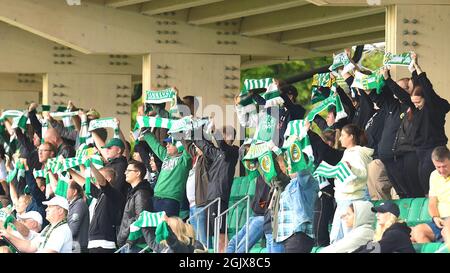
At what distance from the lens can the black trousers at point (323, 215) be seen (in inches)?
623

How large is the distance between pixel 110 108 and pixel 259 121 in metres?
12.3

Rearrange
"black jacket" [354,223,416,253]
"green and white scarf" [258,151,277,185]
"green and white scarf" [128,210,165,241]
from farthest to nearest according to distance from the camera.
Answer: "green and white scarf" [128,210,165,241], "green and white scarf" [258,151,277,185], "black jacket" [354,223,416,253]

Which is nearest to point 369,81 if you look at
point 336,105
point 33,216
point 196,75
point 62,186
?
point 336,105

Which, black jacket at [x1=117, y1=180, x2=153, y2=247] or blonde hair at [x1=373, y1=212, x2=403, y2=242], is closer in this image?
blonde hair at [x1=373, y1=212, x2=403, y2=242]

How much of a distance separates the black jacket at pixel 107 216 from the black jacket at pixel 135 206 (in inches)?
11.1

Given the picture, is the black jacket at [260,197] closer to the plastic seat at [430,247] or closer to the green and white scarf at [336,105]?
the green and white scarf at [336,105]

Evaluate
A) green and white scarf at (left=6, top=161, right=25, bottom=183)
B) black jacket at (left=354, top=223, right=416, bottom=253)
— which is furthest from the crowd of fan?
green and white scarf at (left=6, top=161, right=25, bottom=183)

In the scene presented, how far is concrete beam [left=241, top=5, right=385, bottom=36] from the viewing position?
916 inches

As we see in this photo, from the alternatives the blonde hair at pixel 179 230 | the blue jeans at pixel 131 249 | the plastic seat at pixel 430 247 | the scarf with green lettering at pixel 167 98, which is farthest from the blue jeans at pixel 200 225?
the plastic seat at pixel 430 247

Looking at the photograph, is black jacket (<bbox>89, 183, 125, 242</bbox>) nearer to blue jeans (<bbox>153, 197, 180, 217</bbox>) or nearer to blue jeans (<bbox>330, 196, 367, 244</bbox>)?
→ blue jeans (<bbox>153, 197, 180, 217</bbox>)

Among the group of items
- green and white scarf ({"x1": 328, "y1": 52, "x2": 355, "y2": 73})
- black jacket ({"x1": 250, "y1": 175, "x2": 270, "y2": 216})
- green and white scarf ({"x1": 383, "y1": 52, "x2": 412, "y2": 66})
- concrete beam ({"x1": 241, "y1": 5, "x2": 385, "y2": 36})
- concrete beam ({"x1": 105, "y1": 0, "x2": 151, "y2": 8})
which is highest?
concrete beam ({"x1": 105, "y1": 0, "x2": 151, "y2": 8})

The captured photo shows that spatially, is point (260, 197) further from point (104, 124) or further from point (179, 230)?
point (104, 124)

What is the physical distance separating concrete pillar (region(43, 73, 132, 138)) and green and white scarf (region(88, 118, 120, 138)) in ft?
28.6

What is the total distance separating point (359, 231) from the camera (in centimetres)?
1462
